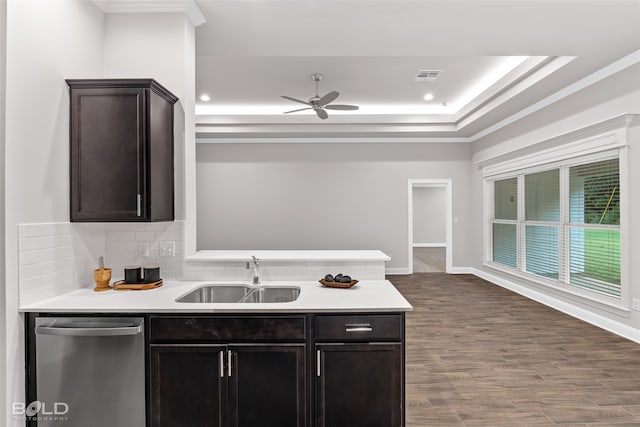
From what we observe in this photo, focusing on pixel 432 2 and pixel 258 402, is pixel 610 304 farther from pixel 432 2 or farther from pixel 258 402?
pixel 258 402

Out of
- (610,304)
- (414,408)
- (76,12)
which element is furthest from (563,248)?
(76,12)

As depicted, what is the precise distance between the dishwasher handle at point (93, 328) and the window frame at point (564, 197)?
4.62 metres

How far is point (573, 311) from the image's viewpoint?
4602 mm

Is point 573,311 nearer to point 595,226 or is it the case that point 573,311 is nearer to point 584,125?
point 595,226

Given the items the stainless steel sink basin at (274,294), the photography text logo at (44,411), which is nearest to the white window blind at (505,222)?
the stainless steel sink basin at (274,294)

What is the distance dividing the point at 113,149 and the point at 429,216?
11707mm

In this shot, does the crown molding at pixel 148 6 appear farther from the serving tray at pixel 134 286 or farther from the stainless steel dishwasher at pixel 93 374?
the stainless steel dishwasher at pixel 93 374

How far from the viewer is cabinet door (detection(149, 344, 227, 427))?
192 cm

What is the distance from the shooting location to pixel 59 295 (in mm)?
2211

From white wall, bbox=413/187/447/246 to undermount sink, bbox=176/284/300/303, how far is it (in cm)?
1079

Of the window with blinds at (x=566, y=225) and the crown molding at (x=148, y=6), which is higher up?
the crown molding at (x=148, y=6)

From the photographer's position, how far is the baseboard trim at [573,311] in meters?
3.81

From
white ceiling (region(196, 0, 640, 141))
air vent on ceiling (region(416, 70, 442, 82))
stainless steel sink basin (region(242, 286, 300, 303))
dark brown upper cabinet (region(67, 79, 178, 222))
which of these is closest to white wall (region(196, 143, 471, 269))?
white ceiling (region(196, 0, 640, 141))

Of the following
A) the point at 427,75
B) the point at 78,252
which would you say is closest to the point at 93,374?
the point at 78,252
